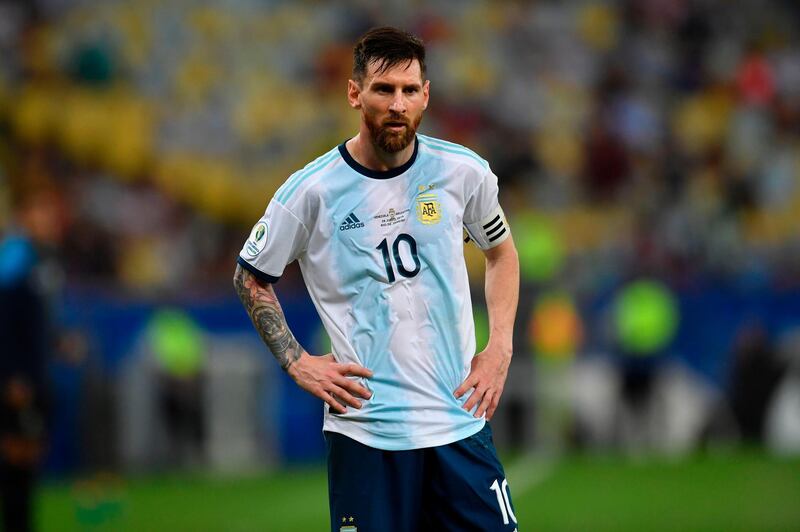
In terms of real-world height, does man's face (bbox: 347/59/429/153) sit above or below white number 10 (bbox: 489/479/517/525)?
above

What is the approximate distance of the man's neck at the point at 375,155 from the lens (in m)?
4.77

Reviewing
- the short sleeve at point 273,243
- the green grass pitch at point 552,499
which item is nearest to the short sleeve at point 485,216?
the short sleeve at point 273,243

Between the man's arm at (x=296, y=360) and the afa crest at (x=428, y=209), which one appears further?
the afa crest at (x=428, y=209)

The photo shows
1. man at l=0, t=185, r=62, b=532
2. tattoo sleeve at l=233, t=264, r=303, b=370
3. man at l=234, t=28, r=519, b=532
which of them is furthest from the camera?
man at l=0, t=185, r=62, b=532

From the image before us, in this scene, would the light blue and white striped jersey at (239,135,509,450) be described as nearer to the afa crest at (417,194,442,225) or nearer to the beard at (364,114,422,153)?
the afa crest at (417,194,442,225)

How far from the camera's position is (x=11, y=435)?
876cm

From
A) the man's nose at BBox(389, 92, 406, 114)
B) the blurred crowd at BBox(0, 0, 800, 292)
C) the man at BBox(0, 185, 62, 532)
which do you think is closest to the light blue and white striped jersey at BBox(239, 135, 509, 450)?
the man's nose at BBox(389, 92, 406, 114)

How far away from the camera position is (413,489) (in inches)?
187

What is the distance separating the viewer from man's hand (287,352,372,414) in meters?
4.65

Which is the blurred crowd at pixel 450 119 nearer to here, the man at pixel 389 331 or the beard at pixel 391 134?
the man at pixel 389 331

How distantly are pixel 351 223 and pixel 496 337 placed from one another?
2.09 feet

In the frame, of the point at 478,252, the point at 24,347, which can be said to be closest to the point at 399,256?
the point at 24,347

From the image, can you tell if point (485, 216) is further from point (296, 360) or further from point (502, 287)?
point (296, 360)

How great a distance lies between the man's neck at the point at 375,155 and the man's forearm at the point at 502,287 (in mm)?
530
